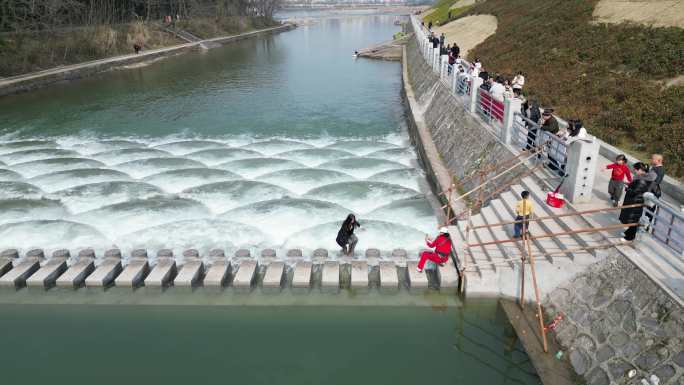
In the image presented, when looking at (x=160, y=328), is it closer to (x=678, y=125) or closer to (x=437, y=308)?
(x=437, y=308)

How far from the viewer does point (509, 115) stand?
1642 centimetres

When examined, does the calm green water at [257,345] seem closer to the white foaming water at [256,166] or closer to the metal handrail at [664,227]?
the metal handrail at [664,227]

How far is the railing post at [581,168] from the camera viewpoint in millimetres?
12172

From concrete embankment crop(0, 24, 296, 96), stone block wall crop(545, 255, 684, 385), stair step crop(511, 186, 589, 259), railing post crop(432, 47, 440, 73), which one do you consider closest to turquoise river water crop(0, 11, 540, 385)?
stone block wall crop(545, 255, 684, 385)

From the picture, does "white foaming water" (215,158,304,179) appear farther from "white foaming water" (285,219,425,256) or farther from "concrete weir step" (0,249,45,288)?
"concrete weir step" (0,249,45,288)

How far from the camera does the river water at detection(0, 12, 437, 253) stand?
16.3 m

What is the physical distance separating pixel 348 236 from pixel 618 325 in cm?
687

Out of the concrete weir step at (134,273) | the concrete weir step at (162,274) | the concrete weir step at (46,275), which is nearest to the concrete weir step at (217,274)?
the concrete weir step at (162,274)

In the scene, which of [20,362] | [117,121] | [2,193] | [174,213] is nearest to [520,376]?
[20,362]

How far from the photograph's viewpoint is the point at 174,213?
17547 mm

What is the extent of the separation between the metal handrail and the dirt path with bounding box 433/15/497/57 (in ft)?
111

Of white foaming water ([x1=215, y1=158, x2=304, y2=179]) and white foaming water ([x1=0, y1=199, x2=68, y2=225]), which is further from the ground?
white foaming water ([x1=215, y1=158, x2=304, y2=179])

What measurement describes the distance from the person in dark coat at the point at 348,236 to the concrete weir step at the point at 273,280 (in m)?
1.85

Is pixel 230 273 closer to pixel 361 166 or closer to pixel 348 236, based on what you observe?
→ pixel 348 236
